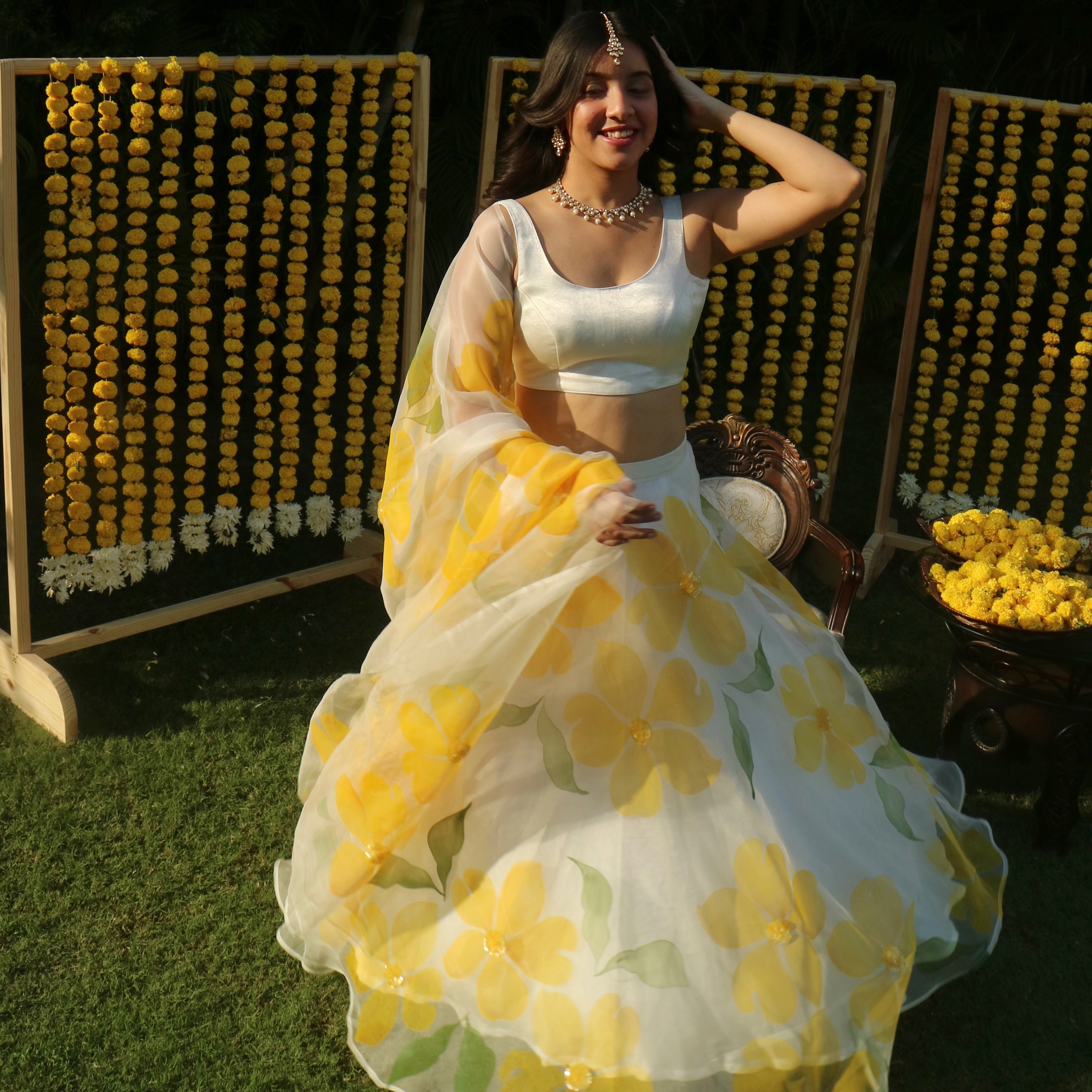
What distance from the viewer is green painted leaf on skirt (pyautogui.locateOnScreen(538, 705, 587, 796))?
7.52 ft

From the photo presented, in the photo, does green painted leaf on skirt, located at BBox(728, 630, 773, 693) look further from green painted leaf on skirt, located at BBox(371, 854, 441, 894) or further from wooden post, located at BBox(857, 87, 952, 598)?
wooden post, located at BBox(857, 87, 952, 598)

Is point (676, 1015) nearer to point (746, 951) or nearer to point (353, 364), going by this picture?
point (746, 951)

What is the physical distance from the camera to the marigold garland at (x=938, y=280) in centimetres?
402

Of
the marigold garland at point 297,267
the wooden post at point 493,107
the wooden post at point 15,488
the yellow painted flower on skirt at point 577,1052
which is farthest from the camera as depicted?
the wooden post at point 493,107

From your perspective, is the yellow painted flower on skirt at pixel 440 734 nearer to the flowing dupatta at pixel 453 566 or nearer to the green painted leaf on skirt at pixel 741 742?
the flowing dupatta at pixel 453 566

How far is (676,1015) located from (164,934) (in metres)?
1.17

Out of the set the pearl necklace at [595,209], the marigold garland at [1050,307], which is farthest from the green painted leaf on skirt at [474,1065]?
the marigold garland at [1050,307]

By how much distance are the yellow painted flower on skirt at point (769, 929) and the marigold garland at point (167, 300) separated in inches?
74.3

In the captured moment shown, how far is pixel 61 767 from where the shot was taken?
3.22m

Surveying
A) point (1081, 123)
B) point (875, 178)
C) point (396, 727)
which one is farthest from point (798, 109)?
point (396, 727)

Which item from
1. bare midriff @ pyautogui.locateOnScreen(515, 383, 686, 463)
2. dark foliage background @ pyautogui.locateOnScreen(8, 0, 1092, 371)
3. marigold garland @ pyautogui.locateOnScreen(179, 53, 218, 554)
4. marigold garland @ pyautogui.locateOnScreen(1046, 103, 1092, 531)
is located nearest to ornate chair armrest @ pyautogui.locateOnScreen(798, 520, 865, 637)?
marigold garland @ pyautogui.locateOnScreen(1046, 103, 1092, 531)

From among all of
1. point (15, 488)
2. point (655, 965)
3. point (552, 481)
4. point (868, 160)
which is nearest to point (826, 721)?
point (655, 965)

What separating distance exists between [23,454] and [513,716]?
161cm

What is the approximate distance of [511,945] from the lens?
2.25m
